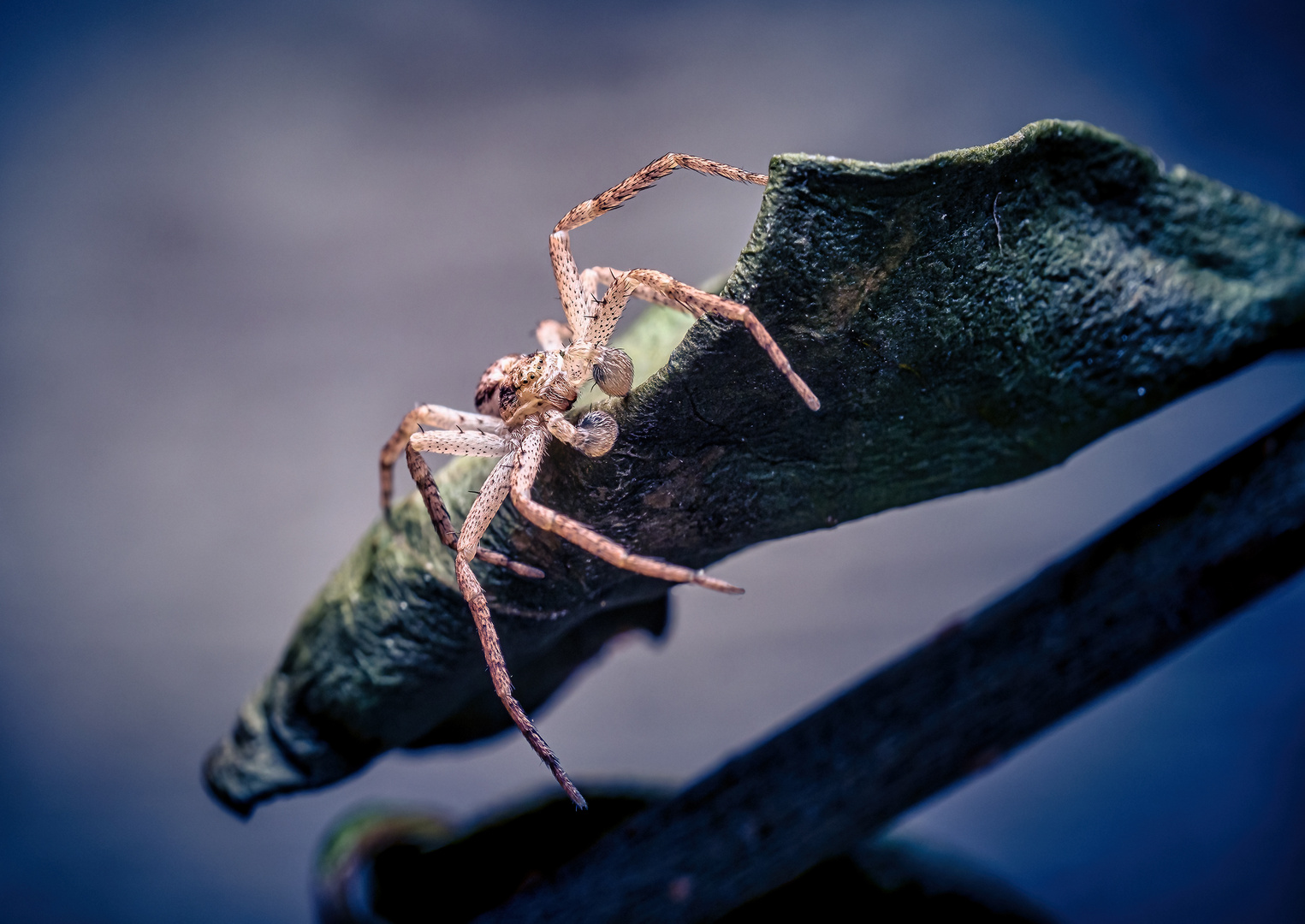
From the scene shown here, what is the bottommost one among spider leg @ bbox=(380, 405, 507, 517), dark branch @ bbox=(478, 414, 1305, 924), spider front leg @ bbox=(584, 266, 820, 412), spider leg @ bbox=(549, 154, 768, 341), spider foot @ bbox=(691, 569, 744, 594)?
dark branch @ bbox=(478, 414, 1305, 924)

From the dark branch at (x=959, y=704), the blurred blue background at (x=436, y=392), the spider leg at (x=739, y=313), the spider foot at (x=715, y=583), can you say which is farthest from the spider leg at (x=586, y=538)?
the blurred blue background at (x=436, y=392)

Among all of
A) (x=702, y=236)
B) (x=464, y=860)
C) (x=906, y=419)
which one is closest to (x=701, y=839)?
(x=464, y=860)

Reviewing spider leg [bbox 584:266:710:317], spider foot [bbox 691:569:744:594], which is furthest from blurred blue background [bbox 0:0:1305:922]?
spider foot [bbox 691:569:744:594]

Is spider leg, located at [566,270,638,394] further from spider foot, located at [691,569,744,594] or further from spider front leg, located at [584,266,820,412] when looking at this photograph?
spider foot, located at [691,569,744,594]

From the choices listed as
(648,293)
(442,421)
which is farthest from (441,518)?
(648,293)

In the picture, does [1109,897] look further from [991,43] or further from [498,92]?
[498,92]
